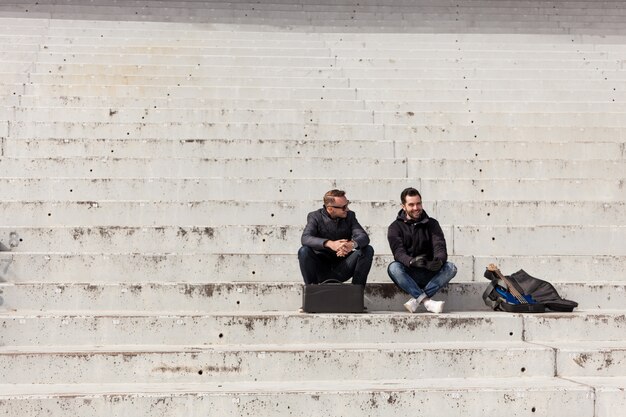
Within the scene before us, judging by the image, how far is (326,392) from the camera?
4.27m

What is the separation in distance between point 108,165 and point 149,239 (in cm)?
122

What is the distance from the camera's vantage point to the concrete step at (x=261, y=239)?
19.8 feet

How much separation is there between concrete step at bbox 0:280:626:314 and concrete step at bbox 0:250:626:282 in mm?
45

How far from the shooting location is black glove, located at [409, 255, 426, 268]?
5.49m

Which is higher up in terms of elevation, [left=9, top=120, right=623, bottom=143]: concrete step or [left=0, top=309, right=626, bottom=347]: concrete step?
[left=9, top=120, right=623, bottom=143]: concrete step

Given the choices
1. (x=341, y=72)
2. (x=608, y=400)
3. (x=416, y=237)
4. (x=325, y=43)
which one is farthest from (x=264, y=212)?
(x=325, y=43)

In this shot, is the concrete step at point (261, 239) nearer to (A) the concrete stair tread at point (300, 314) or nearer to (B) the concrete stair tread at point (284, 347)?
(A) the concrete stair tread at point (300, 314)

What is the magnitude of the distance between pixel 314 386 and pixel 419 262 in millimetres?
1378

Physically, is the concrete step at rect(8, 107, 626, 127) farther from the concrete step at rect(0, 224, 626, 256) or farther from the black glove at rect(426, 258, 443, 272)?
the black glove at rect(426, 258, 443, 272)

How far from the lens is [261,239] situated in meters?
6.22

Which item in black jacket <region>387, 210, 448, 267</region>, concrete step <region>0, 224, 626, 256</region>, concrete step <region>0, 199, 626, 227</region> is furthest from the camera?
concrete step <region>0, 199, 626, 227</region>

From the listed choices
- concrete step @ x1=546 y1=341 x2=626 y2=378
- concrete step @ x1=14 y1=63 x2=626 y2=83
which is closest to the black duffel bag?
concrete step @ x1=546 y1=341 x2=626 y2=378

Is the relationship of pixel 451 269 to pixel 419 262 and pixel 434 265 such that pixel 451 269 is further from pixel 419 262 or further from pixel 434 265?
pixel 419 262

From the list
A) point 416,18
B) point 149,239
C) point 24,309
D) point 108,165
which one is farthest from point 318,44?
point 24,309
